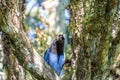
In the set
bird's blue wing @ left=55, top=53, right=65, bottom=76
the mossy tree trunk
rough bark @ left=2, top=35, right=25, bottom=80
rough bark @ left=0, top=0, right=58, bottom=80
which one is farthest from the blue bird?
rough bark @ left=0, top=0, right=58, bottom=80

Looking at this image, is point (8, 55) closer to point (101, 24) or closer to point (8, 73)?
point (8, 73)

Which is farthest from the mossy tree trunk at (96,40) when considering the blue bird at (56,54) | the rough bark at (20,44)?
the blue bird at (56,54)

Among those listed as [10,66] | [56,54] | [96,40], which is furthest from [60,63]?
[96,40]

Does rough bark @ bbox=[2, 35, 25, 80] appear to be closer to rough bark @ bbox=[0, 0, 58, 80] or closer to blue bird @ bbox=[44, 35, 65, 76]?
blue bird @ bbox=[44, 35, 65, 76]

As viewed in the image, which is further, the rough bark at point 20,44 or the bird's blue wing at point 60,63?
the bird's blue wing at point 60,63

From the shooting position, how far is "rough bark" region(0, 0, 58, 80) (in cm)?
427

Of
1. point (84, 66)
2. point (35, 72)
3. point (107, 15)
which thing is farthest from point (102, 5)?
point (35, 72)

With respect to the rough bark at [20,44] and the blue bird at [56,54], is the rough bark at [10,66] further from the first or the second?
the rough bark at [20,44]

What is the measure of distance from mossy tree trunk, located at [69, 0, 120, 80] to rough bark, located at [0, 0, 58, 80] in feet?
1.13

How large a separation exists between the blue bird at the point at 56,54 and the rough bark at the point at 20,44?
0.66 meters

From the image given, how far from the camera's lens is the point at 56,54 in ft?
17.4

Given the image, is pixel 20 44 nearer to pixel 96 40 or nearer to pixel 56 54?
pixel 96 40

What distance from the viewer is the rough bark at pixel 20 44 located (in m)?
4.27

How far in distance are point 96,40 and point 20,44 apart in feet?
2.58
